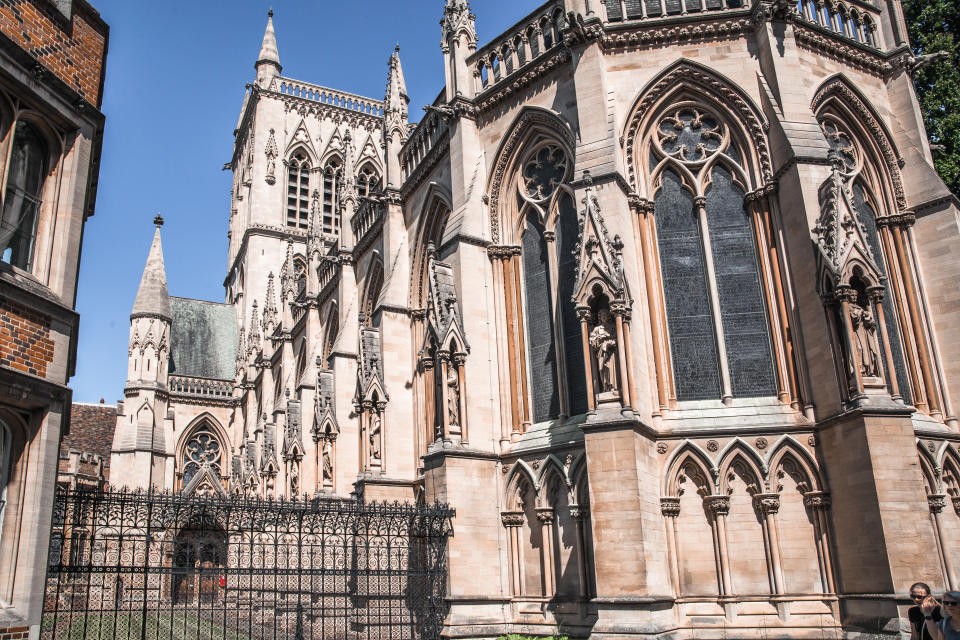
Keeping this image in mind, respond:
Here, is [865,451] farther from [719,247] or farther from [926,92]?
[926,92]

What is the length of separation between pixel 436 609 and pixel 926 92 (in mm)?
16867

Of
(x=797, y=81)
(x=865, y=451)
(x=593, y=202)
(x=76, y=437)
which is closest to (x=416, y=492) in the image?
(x=593, y=202)

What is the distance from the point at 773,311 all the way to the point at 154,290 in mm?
36039

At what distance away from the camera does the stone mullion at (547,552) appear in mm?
14094

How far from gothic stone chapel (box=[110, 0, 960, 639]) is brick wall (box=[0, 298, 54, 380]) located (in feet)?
25.2

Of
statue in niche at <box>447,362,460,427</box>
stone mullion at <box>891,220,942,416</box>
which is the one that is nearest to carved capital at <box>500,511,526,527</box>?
statue in niche at <box>447,362,460,427</box>

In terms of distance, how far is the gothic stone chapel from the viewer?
12016 millimetres

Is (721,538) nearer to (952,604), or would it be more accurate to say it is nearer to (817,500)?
(817,500)

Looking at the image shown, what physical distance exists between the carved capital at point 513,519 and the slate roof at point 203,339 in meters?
35.4

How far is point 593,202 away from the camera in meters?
13.4

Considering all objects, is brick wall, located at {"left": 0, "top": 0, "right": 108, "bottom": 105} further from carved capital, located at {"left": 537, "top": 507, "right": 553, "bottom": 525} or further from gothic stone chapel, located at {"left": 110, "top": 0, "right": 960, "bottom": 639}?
carved capital, located at {"left": 537, "top": 507, "right": 553, "bottom": 525}

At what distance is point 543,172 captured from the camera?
1650 cm

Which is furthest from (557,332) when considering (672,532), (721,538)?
(721,538)

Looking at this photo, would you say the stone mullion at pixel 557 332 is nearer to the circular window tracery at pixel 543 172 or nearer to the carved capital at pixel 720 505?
the circular window tracery at pixel 543 172
